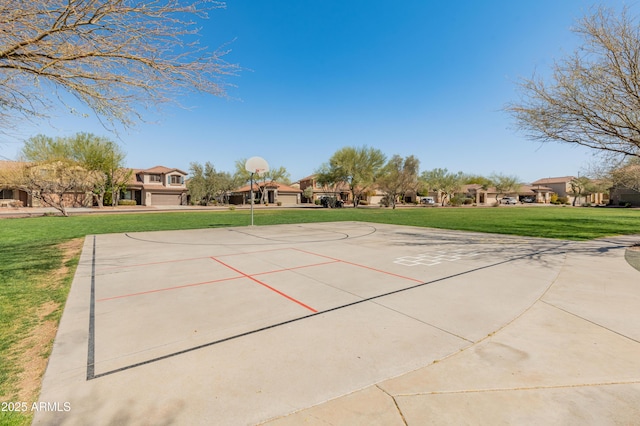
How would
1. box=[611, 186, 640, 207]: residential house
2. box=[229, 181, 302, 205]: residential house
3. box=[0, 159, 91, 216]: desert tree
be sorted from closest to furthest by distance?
box=[0, 159, 91, 216]: desert tree, box=[611, 186, 640, 207]: residential house, box=[229, 181, 302, 205]: residential house

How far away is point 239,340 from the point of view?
Answer: 3318 millimetres

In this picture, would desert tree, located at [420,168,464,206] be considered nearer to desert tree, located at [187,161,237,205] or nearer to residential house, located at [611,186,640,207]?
residential house, located at [611,186,640,207]

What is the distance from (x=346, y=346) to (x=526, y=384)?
5.36 ft

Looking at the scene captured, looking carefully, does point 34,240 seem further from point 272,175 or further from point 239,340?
point 272,175

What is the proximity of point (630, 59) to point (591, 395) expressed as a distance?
10931 mm

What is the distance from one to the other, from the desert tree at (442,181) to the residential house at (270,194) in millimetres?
28275

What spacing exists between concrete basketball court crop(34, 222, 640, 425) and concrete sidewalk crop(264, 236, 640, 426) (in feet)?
0.05

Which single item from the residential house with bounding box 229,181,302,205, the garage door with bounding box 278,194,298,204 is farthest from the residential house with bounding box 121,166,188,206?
the garage door with bounding box 278,194,298,204

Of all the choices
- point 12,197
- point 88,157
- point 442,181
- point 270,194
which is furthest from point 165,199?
point 442,181

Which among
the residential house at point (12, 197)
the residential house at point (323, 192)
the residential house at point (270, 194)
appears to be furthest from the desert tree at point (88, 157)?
the residential house at point (323, 192)

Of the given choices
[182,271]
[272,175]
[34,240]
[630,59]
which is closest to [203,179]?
[272,175]

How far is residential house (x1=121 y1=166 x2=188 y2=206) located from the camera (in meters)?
48.3

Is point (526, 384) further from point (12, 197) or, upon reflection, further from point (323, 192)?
point (323, 192)

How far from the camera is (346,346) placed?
318 cm
